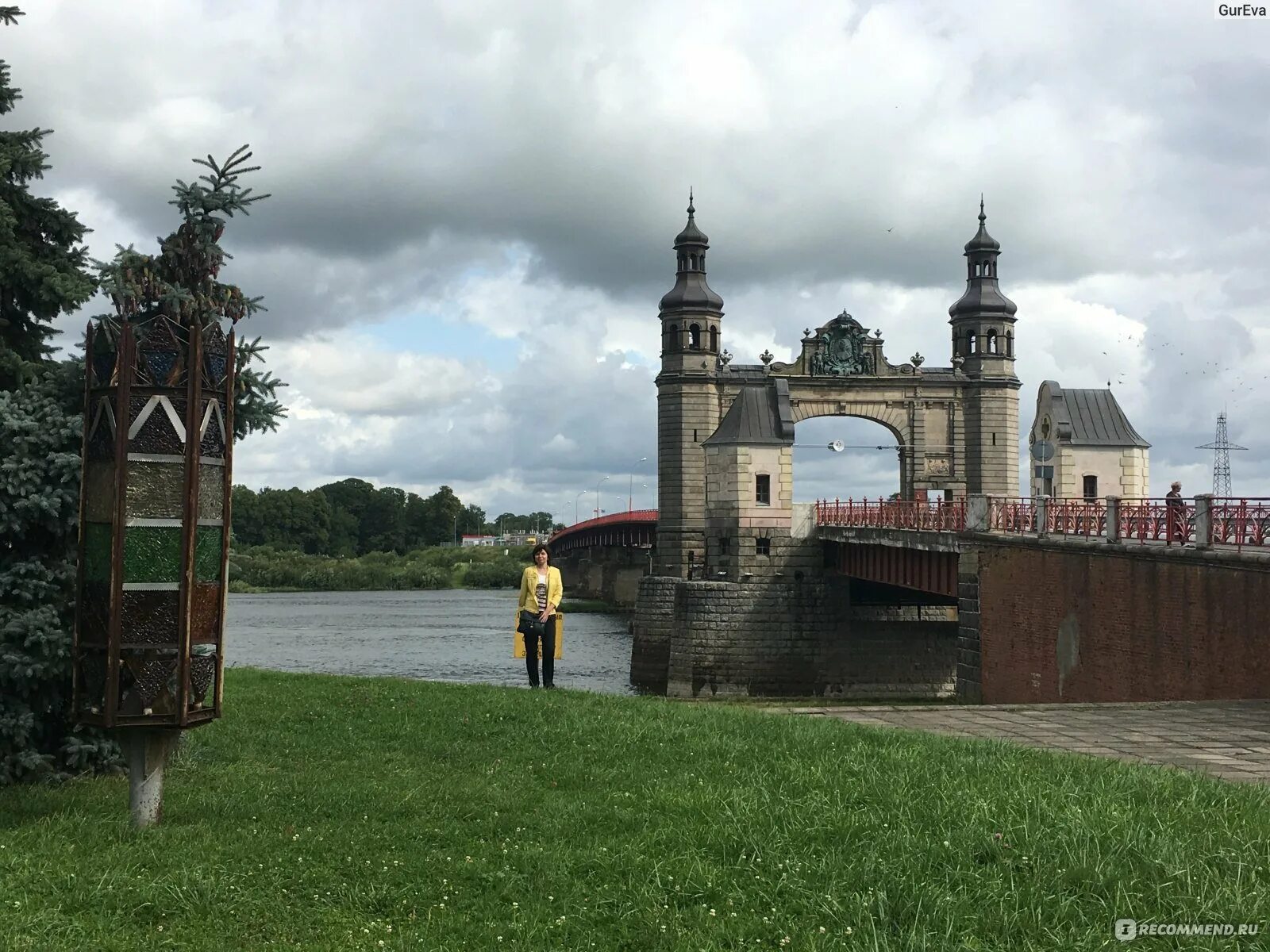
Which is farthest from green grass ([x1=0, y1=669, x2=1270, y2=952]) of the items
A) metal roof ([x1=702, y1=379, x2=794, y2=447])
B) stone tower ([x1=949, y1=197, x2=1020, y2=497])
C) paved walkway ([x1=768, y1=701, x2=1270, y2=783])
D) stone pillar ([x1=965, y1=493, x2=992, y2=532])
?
stone tower ([x1=949, y1=197, x2=1020, y2=497])

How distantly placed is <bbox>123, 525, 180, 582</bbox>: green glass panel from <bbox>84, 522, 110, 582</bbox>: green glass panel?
20 cm

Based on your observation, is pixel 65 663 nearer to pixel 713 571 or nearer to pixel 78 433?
pixel 78 433

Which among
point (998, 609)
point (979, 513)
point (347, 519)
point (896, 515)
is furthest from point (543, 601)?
point (347, 519)

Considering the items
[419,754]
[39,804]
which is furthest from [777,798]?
[39,804]

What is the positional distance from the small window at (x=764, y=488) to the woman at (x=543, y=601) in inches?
1105

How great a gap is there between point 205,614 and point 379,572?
363 feet

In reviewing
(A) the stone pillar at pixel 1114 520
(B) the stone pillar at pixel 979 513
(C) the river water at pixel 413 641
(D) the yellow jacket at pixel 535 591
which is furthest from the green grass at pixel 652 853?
(B) the stone pillar at pixel 979 513

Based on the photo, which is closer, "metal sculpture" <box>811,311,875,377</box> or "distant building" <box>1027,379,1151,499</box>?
"distant building" <box>1027,379,1151,499</box>

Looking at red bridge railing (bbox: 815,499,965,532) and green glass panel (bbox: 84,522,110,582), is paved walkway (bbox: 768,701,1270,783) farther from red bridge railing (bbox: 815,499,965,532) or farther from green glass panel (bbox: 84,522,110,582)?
red bridge railing (bbox: 815,499,965,532)

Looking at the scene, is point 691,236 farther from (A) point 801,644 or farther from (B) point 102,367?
(B) point 102,367

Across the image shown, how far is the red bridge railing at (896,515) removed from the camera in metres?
32.5

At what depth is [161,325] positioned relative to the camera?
8.32 m

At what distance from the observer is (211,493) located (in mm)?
8461

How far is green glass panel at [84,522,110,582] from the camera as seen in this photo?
811cm
